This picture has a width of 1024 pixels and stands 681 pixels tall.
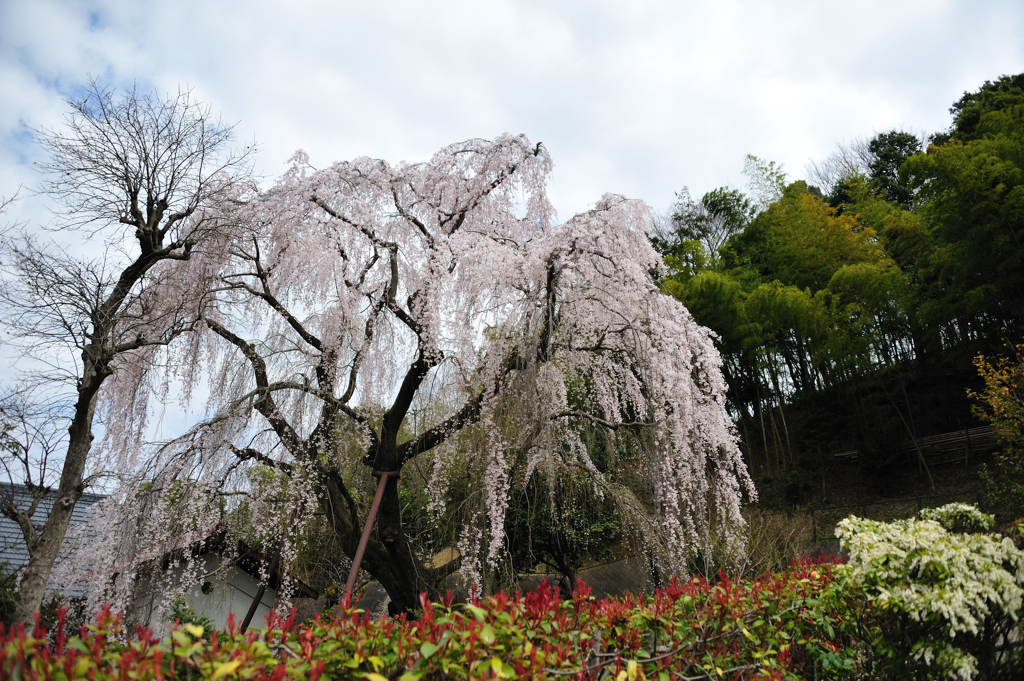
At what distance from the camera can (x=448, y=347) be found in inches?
205

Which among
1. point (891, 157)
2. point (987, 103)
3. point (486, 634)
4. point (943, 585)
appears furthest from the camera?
point (891, 157)

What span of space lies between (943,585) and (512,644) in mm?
1814

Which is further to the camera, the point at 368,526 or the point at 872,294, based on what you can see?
the point at 872,294

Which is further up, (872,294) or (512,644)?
(872,294)

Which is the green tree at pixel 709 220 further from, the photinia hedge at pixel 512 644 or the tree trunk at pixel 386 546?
the photinia hedge at pixel 512 644

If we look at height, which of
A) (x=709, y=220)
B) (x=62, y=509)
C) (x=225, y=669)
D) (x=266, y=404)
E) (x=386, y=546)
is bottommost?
(x=386, y=546)

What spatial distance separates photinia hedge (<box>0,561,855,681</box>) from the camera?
4.17 ft

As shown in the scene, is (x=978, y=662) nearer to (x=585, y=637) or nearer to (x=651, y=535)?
(x=585, y=637)

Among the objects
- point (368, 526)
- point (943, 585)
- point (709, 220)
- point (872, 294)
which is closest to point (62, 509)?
point (368, 526)

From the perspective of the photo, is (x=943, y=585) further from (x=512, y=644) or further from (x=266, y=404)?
(x=266, y=404)

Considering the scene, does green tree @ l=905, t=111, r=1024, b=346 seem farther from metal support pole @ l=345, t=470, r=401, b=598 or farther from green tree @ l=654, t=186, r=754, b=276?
metal support pole @ l=345, t=470, r=401, b=598

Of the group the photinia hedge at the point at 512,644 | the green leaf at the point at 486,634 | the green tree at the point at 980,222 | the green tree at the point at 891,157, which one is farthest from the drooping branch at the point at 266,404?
the green tree at the point at 891,157

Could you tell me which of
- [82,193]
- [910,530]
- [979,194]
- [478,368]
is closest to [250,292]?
[82,193]

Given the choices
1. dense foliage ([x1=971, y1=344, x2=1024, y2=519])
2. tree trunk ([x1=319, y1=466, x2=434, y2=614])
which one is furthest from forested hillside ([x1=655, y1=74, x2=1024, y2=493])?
tree trunk ([x1=319, y1=466, x2=434, y2=614])
